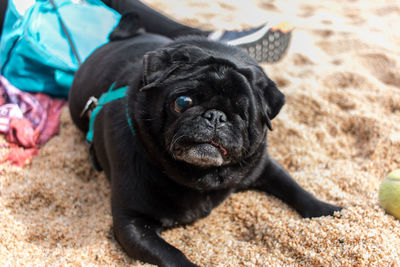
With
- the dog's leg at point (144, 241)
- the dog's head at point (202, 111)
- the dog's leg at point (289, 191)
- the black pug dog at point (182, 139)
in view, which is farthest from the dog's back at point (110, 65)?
the dog's leg at point (289, 191)

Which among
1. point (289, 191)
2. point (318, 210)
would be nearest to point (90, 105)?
point (289, 191)

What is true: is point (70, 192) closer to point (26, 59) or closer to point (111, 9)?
point (26, 59)

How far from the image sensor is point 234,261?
1883mm

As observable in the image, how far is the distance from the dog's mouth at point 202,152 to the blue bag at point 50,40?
1.76 meters

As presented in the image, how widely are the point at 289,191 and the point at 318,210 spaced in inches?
9.1

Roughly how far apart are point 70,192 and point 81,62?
1211mm

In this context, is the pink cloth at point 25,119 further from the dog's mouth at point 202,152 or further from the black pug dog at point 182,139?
the dog's mouth at point 202,152


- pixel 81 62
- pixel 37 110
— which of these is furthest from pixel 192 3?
pixel 37 110

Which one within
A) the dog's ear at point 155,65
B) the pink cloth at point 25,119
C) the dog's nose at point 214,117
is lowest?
the pink cloth at point 25,119

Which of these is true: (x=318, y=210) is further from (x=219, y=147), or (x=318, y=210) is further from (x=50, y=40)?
(x=50, y=40)

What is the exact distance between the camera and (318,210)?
214 centimetres

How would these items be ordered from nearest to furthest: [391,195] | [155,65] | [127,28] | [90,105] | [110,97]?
[155,65] → [391,195] → [110,97] → [90,105] → [127,28]

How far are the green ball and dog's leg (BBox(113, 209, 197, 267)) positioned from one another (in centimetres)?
111

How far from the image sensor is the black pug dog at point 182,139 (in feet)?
5.75
